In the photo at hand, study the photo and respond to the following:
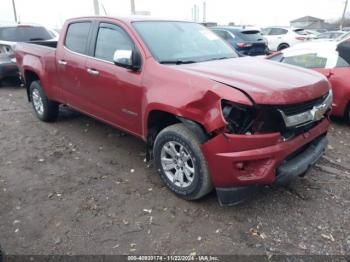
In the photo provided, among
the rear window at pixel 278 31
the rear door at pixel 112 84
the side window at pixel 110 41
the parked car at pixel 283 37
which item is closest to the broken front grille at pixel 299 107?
the rear door at pixel 112 84

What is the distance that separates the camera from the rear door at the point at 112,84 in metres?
3.97

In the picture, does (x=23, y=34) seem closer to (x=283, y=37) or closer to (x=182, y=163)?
(x=182, y=163)

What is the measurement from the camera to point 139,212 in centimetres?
350

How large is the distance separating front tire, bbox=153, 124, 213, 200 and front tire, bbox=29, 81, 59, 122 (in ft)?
9.85

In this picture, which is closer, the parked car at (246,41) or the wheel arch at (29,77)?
the wheel arch at (29,77)

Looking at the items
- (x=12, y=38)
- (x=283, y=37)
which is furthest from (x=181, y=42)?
(x=283, y=37)

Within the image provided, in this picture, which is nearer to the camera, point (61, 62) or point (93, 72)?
point (93, 72)

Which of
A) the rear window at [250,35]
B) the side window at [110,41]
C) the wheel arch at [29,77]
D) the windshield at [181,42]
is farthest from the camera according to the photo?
the rear window at [250,35]

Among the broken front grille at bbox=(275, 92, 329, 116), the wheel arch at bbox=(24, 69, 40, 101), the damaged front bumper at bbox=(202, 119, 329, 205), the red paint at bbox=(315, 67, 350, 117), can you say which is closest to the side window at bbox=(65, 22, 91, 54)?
the wheel arch at bbox=(24, 69, 40, 101)

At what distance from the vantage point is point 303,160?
3.39 meters

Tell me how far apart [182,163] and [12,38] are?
7794 millimetres

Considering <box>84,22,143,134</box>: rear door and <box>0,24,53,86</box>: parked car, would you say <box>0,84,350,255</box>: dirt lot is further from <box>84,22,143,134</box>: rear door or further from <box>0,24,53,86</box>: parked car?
<box>0,24,53,86</box>: parked car

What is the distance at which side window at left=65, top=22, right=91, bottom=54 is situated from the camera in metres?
4.82

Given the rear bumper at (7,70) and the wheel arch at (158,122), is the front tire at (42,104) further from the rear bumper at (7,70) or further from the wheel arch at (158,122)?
the rear bumper at (7,70)
